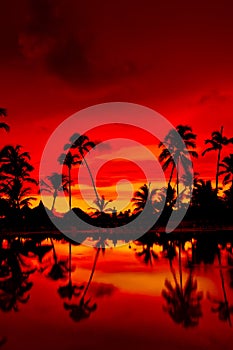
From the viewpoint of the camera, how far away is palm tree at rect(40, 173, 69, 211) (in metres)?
53.8

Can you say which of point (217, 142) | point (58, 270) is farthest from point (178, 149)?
point (58, 270)

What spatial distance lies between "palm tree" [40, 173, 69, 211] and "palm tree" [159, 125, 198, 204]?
1156 centimetres

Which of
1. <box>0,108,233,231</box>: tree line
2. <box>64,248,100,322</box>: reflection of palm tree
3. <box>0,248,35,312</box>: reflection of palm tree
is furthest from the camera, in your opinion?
<box>0,108,233,231</box>: tree line

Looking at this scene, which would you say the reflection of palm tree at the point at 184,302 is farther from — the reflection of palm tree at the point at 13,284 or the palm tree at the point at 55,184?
the palm tree at the point at 55,184

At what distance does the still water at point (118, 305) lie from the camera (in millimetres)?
7254

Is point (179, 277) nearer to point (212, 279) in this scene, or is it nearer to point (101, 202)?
point (212, 279)

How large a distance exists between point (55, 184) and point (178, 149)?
14.6 meters

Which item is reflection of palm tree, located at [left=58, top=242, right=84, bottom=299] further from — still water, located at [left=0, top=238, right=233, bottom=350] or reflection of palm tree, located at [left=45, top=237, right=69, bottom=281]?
reflection of palm tree, located at [left=45, top=237, right=69, bottom=281]

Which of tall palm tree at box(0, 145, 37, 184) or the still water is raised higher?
tall palm tree at box(0, 145, 37, 184)

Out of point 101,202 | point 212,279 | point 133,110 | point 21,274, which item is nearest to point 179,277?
point 212,279

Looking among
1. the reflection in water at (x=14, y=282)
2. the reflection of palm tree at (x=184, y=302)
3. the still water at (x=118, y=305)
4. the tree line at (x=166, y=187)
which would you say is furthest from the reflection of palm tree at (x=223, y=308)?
the tree line at (x=166, y=187)

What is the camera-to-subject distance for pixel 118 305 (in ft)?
32.3

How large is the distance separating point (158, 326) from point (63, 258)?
1198 centimetres

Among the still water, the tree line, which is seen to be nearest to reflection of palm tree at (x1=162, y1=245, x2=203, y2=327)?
the still water
